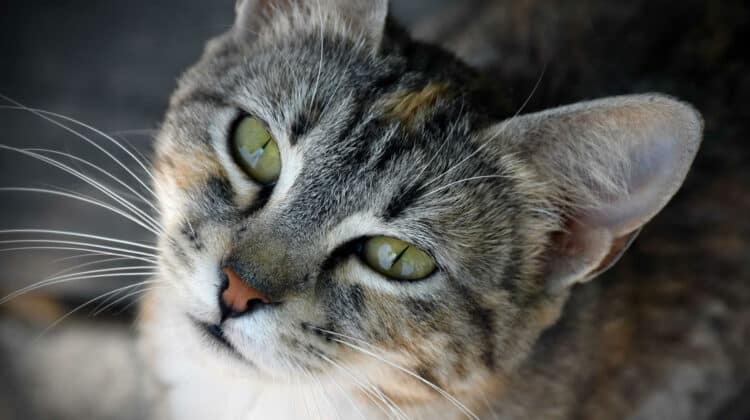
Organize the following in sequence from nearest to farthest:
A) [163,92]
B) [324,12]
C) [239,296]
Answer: [239,296], [324,12], [163,92]

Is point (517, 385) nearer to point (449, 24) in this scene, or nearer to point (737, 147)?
point (737, 147)

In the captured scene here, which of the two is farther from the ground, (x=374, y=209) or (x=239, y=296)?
(x=239, y=296)

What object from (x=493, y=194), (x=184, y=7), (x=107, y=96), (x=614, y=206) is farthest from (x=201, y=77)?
(x=184, y=7)

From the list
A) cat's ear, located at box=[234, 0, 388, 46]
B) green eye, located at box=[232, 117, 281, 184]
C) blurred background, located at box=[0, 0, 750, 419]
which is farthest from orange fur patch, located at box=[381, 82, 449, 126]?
blurred background, located at box=[0, 0, 750, 419]

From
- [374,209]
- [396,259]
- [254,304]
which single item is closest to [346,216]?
[374,209]

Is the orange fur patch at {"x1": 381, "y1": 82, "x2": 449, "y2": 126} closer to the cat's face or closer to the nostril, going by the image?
the cat's face

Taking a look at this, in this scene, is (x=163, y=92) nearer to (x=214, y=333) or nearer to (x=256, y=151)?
(x=256, y=151)

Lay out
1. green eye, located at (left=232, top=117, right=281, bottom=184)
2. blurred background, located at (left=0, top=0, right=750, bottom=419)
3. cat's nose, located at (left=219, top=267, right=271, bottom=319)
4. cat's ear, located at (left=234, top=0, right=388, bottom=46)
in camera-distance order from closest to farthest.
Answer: cat's nose, located at (left=219, top=267, right=271, bottom=319)
green eye, located at (left=232, top=117, right=281, bottom=184)
cat's ear, located at (left=234, top=0, right=388, bottom=46)
blurred background, located at (left=0, top=0, right=750, bottom=419)

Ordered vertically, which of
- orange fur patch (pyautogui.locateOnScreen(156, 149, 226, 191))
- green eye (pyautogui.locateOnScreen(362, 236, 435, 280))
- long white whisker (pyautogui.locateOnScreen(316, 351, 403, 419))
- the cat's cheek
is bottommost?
long white whisker (pyautogui.locateOnScreen(316, 351, 403, 419))
